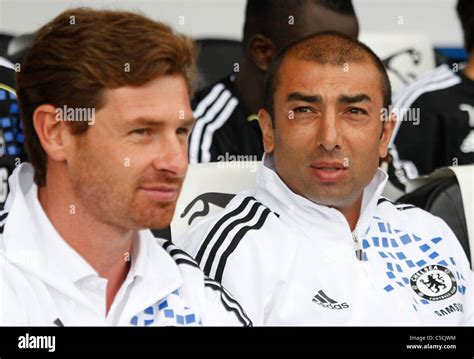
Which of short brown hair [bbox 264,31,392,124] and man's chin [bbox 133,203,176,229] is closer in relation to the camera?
man's chin [bbox 133,203,176,229]

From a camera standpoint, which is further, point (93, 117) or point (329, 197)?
point (329, 197)

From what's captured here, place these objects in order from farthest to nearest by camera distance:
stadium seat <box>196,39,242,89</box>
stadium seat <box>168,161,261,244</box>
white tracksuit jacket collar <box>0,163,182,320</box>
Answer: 1. stadium seat <box>196,39,242,89</box>
2. stadium seat <box>168,161,261,244</box>
3. white tracksuit jacket collar <box>0,163,182,320</box>

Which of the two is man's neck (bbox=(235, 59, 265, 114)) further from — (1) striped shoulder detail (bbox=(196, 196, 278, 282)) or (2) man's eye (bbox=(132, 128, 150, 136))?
(2) man's eye (bbox=(132, 128, 150, 136))

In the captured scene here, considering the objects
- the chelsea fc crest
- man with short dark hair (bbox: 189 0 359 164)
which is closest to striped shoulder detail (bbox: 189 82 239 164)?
man with short dark hair (bbox: 189 0 359 164)

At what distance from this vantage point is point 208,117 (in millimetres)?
2736

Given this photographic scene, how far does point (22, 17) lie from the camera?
2586mm

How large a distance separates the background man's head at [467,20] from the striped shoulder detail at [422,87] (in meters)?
0.18

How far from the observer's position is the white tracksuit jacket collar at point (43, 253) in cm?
166

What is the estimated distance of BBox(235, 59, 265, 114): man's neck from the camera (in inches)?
110

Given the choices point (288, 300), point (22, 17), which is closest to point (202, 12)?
point (22, 17)

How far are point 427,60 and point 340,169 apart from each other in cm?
135

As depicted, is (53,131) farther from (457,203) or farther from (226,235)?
(457,203)

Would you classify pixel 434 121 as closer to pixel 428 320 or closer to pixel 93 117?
pixel 428 320

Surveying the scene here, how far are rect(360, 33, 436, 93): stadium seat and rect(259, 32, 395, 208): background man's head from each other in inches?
42.0
